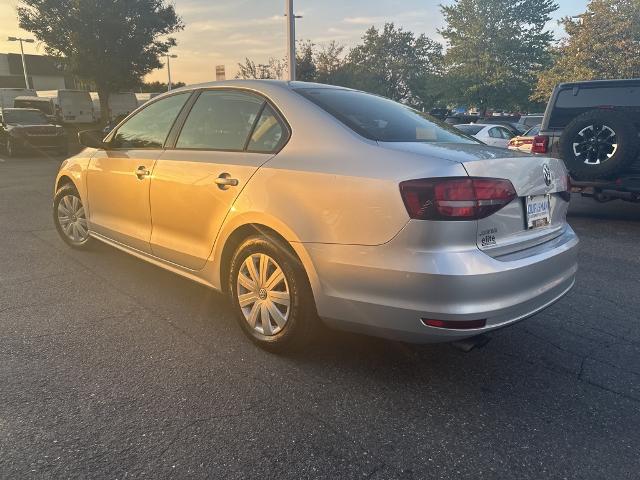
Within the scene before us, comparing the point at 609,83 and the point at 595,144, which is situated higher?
the point at 609,83

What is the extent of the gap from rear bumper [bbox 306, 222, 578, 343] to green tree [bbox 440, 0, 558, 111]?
44662 mm

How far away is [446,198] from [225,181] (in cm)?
142

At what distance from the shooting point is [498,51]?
43781 millimetres

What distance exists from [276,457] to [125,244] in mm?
2674

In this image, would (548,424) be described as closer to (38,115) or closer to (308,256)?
(308,256)

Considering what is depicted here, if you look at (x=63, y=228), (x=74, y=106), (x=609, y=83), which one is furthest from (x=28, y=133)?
(x=609, y=83)

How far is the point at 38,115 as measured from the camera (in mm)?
17625

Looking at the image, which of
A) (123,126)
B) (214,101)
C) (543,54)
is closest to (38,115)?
(123,126)

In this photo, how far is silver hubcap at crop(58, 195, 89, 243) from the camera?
4.94 metres

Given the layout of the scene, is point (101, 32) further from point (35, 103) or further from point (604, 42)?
point (604, 42)

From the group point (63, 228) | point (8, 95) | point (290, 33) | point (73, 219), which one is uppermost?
point (290, 33)

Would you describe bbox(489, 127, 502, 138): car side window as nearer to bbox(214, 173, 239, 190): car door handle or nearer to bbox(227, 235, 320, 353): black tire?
bbox(214, 173, 239, 190): car door handle

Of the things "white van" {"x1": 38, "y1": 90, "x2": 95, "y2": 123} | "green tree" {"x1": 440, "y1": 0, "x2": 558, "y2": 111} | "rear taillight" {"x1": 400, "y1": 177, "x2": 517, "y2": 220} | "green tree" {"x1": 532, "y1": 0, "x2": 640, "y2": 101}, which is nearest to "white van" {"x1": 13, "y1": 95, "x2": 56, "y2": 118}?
"white van" {"x1": 38, "y1": 90, "x2": 95, "y2": 123}

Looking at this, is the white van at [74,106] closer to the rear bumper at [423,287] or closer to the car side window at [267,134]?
the car side window at [267,134]
